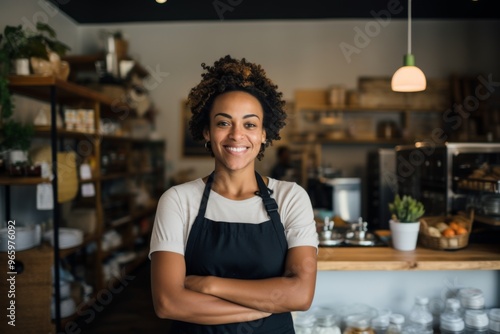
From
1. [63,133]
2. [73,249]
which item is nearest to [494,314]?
[73,249]

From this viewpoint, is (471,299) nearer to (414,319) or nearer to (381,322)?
(414,319)

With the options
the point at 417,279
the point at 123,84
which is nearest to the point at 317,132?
the point at 123,84

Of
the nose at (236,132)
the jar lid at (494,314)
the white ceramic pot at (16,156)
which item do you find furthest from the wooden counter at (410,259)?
the white ceramic pot at (16,156)

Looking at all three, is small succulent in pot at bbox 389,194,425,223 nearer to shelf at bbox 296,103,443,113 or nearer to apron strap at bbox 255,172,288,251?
apron strap at bbox 255,172,288,251

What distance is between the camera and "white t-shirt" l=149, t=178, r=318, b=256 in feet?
→ 5.04

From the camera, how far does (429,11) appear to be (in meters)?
6.36

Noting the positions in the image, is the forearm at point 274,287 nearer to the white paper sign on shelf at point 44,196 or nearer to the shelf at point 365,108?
the white paper sign on shelf at point 44,196

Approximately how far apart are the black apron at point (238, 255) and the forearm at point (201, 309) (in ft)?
0.20

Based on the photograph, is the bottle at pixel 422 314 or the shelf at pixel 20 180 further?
the shelf at pixel 20 180

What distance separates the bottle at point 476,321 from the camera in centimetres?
233

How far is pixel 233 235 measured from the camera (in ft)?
5.02

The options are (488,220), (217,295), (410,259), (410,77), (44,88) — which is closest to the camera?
(217,295)

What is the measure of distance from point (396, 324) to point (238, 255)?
129 centimetres

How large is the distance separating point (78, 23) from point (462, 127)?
5833 millimetres
